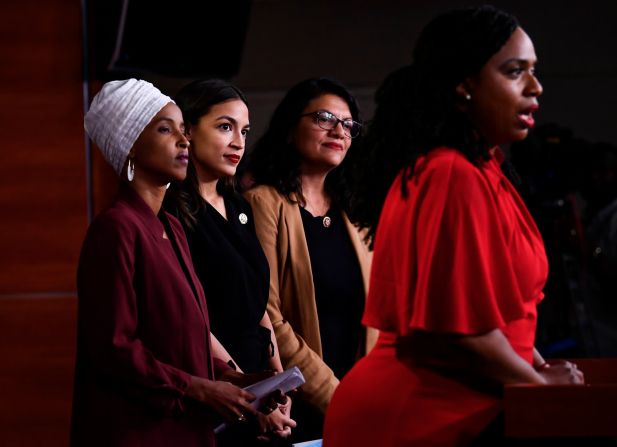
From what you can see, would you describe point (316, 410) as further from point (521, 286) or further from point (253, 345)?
point (521, 286)

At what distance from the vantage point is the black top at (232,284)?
7.59 feet

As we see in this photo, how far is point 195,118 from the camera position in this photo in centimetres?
245

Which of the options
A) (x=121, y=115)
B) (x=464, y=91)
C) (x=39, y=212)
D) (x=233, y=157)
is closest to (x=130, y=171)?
(x=121, y=115)

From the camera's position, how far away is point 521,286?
140 cm

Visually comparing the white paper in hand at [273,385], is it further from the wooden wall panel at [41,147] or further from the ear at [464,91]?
the wooden wall panel at [41,147]

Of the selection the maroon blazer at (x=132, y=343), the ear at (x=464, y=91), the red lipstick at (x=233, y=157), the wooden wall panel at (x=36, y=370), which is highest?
the ear at (x=464, y=91)

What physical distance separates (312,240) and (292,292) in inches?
6.3

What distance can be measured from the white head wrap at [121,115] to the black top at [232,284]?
45cm

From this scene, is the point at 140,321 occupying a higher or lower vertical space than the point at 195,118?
lower

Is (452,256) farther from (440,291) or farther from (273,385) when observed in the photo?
(273,385)

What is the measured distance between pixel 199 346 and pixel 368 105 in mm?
3686

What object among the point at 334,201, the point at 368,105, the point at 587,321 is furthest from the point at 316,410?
the point at 368,105

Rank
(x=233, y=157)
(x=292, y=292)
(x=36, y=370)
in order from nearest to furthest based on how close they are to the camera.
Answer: (x=233, y=157) → (x=292, y=292) → (x=36, y=370)

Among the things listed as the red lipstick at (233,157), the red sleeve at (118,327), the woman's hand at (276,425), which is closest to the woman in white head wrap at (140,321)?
the red sleeve at (118,327)
